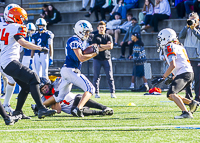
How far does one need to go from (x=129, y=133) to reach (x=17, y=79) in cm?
230

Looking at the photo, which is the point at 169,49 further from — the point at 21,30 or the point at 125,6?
the point at 125,6

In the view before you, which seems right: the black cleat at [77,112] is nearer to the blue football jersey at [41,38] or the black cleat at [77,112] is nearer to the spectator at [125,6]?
the blue football jersey at [41,38]

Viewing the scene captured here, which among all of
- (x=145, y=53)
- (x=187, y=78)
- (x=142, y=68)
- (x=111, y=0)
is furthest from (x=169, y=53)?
(x=111, y=0)

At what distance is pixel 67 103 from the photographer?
300 inches

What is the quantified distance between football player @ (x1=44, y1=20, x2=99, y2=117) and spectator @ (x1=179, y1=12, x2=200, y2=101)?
10.0 feet

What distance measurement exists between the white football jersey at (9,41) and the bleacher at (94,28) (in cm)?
789

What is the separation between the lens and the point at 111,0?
1766cm

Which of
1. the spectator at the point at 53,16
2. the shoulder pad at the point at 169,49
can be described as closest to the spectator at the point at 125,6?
the spectator at the point at 53,16

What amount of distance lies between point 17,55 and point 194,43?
4.55 m

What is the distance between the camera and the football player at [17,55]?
6395 mm

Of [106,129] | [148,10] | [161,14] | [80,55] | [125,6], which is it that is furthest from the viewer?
[125,6]

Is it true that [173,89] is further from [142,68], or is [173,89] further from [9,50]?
[142,68]

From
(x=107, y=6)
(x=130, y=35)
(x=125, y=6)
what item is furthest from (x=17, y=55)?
(x=107, y=6)

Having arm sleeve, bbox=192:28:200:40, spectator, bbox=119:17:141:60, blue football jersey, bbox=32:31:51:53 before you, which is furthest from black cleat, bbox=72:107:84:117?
spectator, bbox=119:17:141:60
